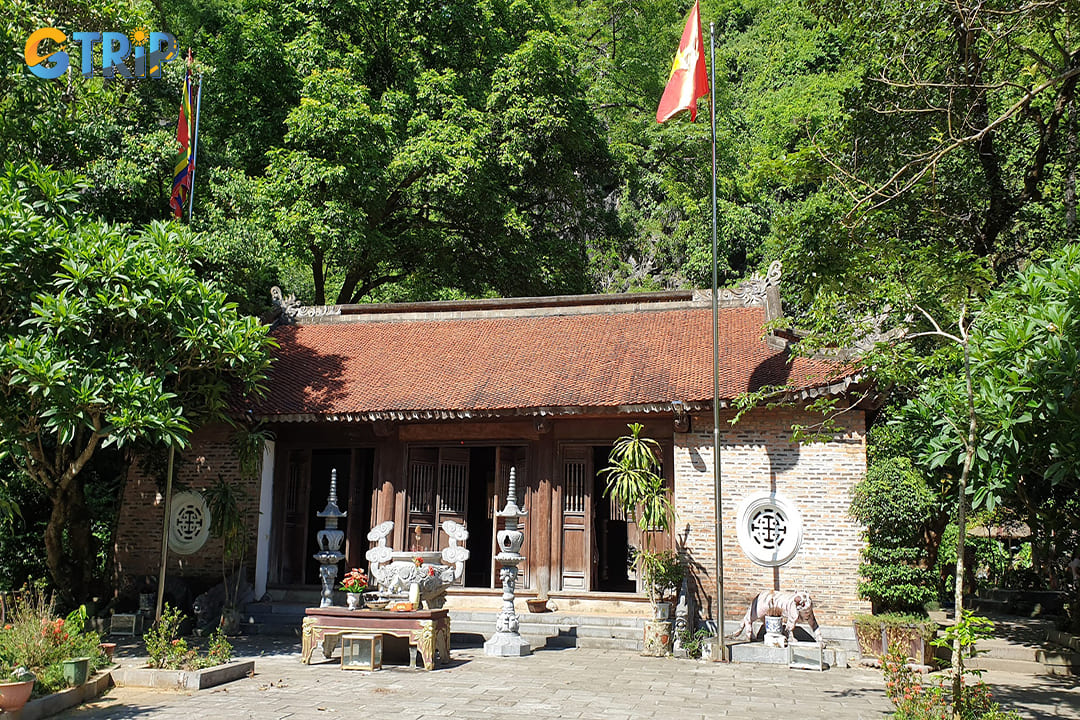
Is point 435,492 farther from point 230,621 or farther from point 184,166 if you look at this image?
point 184,166

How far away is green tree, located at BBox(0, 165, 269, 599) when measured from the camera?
8.44m

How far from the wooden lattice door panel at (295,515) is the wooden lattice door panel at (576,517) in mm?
4205

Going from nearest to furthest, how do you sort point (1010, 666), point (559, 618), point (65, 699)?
point (65, 699)
point (1010, 666)
point (559, 618)

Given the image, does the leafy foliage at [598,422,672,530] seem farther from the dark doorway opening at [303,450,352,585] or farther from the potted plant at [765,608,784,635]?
the dark doorway opening at [303,450,352,585]

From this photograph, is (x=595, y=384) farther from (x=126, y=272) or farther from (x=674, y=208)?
(x=674, y=208)

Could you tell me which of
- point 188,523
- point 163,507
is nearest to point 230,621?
point 188,523

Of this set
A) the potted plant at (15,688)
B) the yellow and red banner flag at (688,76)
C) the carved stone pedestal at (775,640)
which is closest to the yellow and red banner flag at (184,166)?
the yellow and red banner flag at (688,76)

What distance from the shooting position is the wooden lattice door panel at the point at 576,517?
12055 mm

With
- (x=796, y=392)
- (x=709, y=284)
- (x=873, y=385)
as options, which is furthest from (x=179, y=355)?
(x=709, y=284)

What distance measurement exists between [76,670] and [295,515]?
6.19 m

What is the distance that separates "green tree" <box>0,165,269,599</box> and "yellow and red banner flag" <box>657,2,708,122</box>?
19.3 feet

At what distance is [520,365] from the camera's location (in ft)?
43.0

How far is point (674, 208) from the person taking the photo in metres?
23.8

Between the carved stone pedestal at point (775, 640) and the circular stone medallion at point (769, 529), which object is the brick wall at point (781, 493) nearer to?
the circular stone medallion at point (769, 529)
